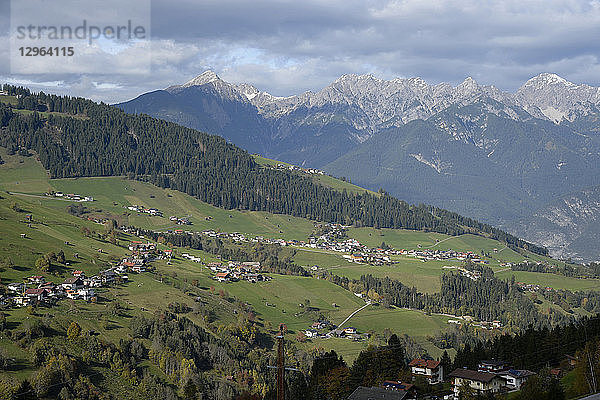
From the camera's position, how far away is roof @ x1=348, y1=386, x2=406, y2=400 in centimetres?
8269

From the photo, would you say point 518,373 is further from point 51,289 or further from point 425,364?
point 51,289

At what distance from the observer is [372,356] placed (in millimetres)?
104938

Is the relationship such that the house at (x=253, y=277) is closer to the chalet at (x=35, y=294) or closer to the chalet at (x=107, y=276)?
the chalet at (x=107, y=276)

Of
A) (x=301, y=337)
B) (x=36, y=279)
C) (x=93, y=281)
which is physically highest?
(x=36, y=279)

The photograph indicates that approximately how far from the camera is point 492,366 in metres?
94.5

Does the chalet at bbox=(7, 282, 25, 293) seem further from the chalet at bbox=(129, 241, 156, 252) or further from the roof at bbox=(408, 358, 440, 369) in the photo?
the roof at bbox=(408, 358, 440, 369)

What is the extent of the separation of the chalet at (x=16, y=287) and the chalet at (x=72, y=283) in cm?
848

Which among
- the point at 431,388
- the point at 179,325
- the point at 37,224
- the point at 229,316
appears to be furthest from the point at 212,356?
the point at 37,224

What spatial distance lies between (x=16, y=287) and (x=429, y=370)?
7823cm

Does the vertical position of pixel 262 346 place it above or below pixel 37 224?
below

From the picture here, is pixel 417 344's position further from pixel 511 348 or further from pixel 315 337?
pixel 511 348

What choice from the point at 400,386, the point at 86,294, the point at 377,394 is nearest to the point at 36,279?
the point at 86,294

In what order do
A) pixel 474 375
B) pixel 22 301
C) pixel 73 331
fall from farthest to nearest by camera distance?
pixel 22 301, pixel 73 331, pixel 474 375

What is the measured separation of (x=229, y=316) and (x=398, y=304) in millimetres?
62610
